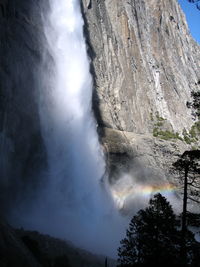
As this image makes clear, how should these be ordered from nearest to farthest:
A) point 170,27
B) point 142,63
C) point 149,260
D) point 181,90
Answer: point 149,260
point 142,63
point 181,90
point 170,27

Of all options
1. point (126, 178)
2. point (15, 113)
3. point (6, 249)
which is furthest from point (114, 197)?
point (6, 249)

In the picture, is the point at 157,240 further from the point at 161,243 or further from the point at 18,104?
the point at 18,104

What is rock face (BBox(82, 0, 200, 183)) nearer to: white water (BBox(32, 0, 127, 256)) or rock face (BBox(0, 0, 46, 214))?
white water (BBox(32, 0, 127, 256))

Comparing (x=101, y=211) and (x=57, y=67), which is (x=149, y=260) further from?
(x=57, y=67)

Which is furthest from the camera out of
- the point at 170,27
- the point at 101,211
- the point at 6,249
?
the point at 170,27

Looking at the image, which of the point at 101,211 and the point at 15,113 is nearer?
the point at 15,113

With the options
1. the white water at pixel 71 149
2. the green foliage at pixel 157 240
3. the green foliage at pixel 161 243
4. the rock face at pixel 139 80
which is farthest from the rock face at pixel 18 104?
the green foliage at pixel 161 243

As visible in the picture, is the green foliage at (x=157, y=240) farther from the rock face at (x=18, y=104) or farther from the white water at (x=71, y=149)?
the white water at (x=71, y=149)
